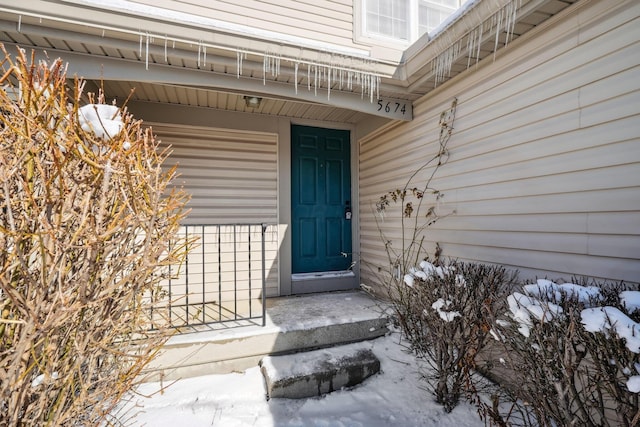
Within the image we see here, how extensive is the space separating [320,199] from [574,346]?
3.32 m

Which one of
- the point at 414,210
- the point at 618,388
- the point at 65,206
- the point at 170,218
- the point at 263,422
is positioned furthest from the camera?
the point at 414,210

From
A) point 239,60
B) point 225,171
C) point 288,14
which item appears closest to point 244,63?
point 239,60

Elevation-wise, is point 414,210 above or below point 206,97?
below

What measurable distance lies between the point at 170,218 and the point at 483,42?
103 inches

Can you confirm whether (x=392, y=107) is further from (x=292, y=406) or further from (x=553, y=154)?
(x=292, y=406)

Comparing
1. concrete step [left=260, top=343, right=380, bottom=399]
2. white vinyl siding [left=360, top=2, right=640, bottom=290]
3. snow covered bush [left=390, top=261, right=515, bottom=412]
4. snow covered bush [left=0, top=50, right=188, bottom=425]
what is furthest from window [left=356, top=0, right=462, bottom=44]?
concrete step [left=260, top=343, right=380, bottom=399]

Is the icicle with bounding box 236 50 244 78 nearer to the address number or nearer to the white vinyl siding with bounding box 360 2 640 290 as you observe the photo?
the address number

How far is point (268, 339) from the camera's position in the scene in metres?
2.71

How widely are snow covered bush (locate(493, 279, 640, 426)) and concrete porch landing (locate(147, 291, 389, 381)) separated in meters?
1.57

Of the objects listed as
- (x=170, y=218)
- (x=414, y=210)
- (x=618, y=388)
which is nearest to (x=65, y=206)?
(x=170, y=218)

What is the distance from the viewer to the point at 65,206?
1135 mm

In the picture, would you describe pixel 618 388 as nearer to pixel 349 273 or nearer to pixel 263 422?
pixel 263 422

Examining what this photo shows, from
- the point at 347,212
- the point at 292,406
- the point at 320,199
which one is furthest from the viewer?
the point at 347,212

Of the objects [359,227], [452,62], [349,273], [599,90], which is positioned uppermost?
[452,62]
